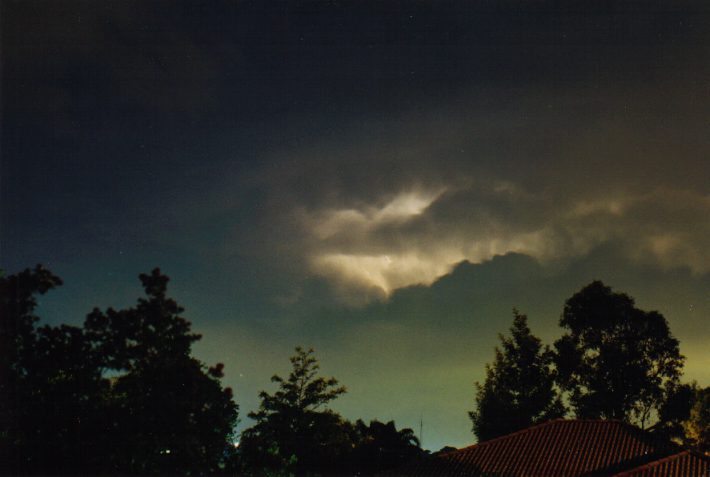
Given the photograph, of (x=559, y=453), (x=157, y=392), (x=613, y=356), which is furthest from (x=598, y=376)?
(x=157, y=392)

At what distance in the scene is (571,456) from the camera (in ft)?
93.7

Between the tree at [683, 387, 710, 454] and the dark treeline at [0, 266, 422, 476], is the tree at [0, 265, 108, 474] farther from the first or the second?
the tree at [683, 387, 710, 454]

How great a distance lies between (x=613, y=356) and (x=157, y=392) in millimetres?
40218

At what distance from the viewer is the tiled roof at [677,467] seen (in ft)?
79.5

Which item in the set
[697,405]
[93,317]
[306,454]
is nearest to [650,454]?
[697,405]

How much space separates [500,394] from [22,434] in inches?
1570

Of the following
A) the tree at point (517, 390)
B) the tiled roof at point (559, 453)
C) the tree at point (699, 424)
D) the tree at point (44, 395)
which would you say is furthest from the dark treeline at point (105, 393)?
the tree at point (699, 424)

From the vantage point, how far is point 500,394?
147ft

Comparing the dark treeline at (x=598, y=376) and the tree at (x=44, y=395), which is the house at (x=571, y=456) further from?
the tree at (x=44, y=395)

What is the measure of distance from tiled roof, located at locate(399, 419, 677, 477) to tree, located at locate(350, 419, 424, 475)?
17925 millimetres

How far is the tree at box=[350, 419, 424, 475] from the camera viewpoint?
155ft

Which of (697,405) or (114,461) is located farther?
(697,405)

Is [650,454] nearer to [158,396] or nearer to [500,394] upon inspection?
[500,394]

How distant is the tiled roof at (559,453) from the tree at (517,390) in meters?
11.4
